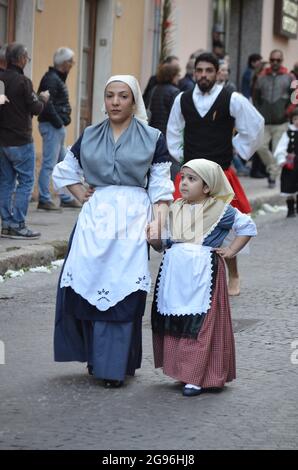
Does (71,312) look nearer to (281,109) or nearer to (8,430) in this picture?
(8,430)

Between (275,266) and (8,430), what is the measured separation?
633cm

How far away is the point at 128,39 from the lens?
61.0 feet

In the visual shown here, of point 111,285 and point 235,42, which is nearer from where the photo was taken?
point 111,285

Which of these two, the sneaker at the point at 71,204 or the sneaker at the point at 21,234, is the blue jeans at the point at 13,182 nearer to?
the sneaker at the point at 21,234

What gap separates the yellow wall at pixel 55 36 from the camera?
51.3ft

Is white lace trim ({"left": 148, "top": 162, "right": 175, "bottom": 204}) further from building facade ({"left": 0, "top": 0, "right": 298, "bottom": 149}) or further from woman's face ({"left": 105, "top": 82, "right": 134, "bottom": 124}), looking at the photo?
building facade ({"left": 0, "top": 0, "right": 298, "bottom": 149})

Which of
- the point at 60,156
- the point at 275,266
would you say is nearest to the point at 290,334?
the point at 275,266

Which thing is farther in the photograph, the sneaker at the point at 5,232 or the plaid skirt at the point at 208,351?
the sneaker at the point at 5,232

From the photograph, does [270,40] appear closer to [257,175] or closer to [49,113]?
[257,175]

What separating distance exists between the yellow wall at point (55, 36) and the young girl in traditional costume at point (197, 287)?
8806mm

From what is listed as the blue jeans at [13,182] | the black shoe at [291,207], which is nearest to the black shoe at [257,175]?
the black shoe at [291,207]

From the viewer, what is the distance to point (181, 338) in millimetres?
6703

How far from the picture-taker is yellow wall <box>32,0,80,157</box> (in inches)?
616

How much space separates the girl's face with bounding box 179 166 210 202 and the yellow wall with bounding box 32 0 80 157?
881cm
